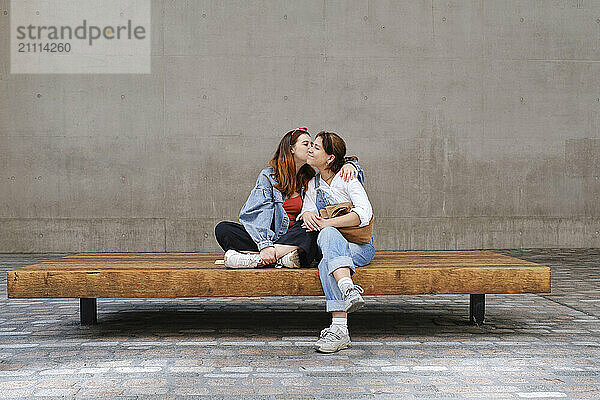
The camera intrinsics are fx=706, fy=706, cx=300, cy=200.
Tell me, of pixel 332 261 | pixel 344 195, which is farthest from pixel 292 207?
pixel 332 261

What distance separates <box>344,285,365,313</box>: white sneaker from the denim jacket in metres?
0.66

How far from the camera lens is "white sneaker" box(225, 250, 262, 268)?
12.8 ft

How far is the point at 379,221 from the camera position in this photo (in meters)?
9.44

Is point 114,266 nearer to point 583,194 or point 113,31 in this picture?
point 113,31

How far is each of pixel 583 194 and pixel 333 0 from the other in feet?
14.2

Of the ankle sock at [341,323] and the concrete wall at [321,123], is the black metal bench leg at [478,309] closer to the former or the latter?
the ankle sock at [341,323]

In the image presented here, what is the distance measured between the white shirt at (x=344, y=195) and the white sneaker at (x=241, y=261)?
410mm

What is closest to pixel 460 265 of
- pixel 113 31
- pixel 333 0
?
pixel 333 0

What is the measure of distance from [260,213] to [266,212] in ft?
0.12

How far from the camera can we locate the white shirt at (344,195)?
4.04m

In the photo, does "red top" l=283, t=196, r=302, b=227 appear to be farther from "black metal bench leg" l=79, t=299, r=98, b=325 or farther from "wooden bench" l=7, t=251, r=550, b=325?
"black metal bench leg" l=79, t=299, r=98, b=325

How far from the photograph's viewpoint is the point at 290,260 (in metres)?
3.89

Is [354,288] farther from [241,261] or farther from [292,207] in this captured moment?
[292,207]

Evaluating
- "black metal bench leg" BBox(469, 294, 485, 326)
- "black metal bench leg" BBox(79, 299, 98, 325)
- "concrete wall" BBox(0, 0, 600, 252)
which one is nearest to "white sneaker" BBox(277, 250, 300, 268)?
"black metal bench leg" BBox(469, 294, 485, 326)
